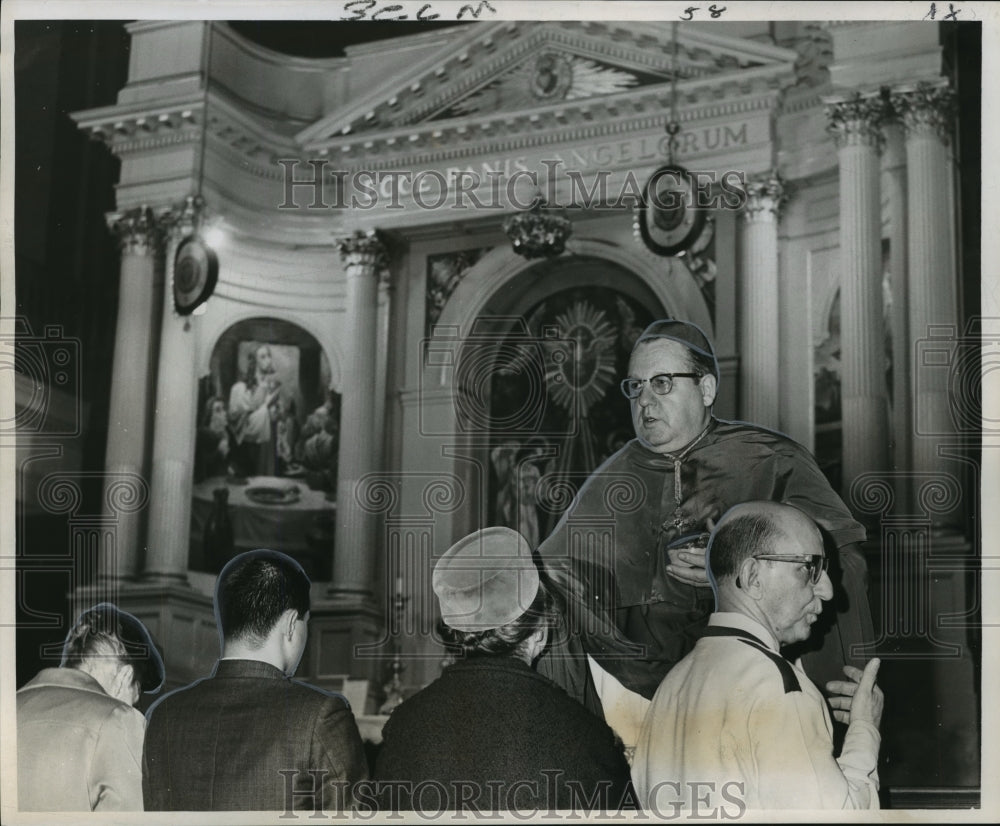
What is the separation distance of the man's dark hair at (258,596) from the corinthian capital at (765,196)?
3743 millimetres

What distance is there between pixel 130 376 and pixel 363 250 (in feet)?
5.86

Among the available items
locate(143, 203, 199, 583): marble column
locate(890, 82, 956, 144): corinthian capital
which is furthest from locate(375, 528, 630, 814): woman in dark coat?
locate(890, 82, 956, 144): corinthian capital

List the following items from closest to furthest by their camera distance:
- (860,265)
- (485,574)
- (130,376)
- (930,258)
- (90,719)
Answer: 1. (90,719)
2. (485,574)
3. (930,258)
4. (860,265)
5. (130,376)

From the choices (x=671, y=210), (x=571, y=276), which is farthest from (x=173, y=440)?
(x=671, y=210)

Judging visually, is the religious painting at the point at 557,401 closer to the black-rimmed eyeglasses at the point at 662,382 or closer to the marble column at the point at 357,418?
the black-rimmed eyeglasses at the point at 662,382

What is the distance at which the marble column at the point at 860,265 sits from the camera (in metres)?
9.28

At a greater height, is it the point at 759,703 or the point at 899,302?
the point at 899,302

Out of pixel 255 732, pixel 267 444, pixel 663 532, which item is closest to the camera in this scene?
pixel 255 732

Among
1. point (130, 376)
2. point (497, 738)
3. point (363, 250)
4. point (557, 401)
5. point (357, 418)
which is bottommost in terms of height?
point (497, 738)

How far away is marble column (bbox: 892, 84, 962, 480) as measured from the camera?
916cm

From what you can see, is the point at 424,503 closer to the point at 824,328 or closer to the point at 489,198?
the point at 489,198

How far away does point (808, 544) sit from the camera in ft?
27.7

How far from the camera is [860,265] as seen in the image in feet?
30.9

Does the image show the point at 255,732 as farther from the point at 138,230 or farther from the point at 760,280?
the point at 760,280
